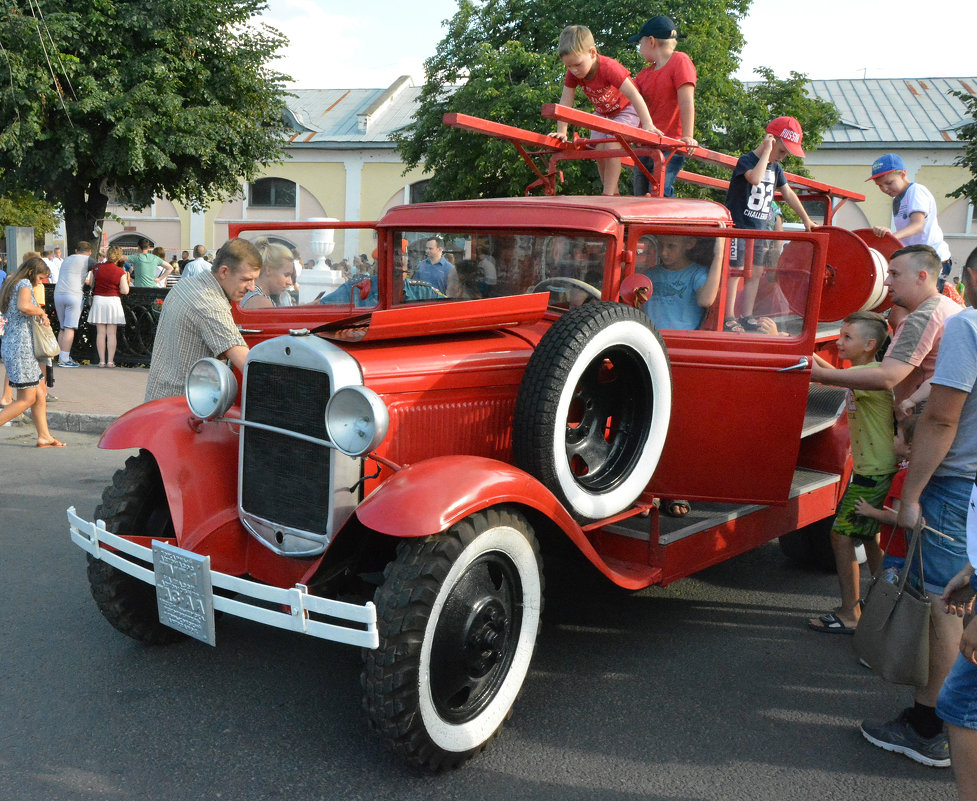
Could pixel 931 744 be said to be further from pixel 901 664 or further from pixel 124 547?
pixel 124 547

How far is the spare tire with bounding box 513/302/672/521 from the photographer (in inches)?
124

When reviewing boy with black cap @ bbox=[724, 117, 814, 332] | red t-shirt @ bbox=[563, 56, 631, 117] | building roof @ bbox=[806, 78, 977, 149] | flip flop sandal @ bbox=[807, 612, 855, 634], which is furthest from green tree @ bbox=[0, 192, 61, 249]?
flip flop sandal @ bbox=[807, 612, 855, 634]

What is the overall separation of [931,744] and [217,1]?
58.0 ft

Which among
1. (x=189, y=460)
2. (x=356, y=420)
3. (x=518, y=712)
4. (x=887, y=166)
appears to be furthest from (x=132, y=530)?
(x=887, y=166)

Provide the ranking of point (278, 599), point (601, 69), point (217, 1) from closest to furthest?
point (278, 599) < point (601, 69) < point (217, 1)

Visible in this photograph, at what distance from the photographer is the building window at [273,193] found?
31.7 meters

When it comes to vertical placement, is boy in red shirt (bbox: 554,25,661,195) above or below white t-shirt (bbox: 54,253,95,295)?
above

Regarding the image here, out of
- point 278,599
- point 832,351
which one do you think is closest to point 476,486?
point 278,599

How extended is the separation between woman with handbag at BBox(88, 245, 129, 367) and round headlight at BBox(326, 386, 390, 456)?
33.2ft

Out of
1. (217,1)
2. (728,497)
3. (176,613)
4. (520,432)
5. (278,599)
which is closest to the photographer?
(278,599)

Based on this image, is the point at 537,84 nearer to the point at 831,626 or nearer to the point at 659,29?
the point at 659,29

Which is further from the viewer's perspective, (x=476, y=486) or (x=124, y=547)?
(x=124, y=547)

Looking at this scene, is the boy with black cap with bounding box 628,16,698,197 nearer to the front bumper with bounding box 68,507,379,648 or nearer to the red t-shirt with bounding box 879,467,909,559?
the red t-shirt with bounding box 879,467,909,559

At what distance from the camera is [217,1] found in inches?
657
